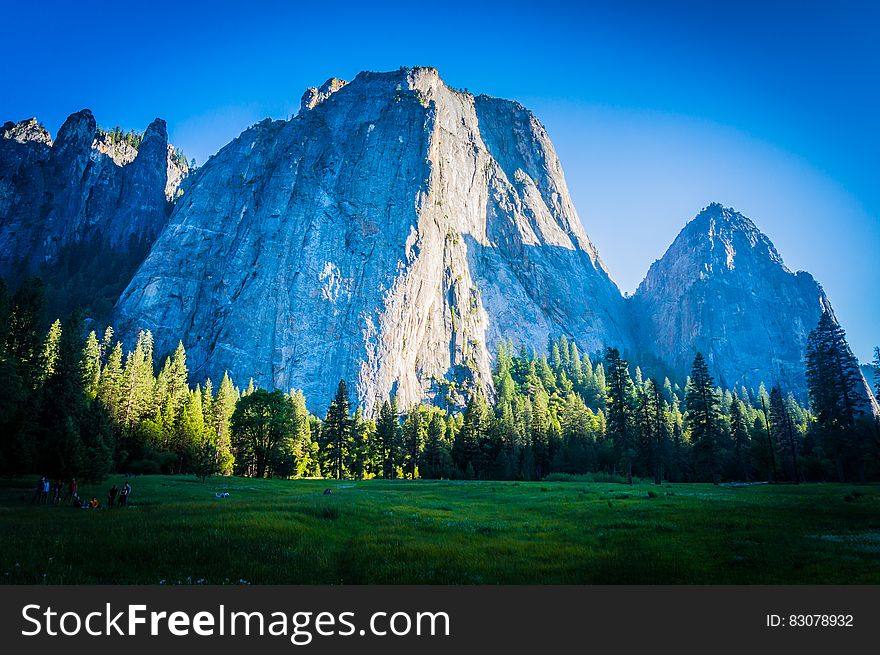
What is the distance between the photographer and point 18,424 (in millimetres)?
36750

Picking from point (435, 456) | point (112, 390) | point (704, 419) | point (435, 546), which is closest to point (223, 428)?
point (112, 390)

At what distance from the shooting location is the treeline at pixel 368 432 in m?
40.3

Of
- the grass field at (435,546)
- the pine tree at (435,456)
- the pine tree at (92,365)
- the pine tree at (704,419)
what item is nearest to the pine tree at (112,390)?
the pine tree at (92,365)

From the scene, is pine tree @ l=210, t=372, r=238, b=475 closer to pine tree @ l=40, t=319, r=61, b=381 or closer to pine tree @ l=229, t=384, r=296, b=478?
pine tree @ l=229, t=384, r=296, b=478

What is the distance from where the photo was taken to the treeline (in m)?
40.3

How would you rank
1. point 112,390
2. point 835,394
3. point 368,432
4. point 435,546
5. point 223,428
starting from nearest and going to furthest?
1. point 435,546
2. point 835,394
3. point 112,390
4. point 223,428
5. point 368,432

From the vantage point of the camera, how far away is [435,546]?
17.4 meters

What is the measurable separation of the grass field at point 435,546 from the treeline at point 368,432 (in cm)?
1683

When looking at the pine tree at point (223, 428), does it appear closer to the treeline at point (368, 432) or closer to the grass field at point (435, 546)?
the treeline at point (368, 432)

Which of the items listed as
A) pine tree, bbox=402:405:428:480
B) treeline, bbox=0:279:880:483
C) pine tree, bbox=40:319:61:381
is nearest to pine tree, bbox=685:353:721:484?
treeline, bbox=0:279:880:483

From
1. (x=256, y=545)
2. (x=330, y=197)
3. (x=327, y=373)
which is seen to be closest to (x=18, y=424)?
(x=256, y=545)

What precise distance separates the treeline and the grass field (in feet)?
55.2

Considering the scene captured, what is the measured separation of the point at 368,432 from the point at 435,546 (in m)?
93.3

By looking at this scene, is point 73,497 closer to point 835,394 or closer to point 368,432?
point 835,394
